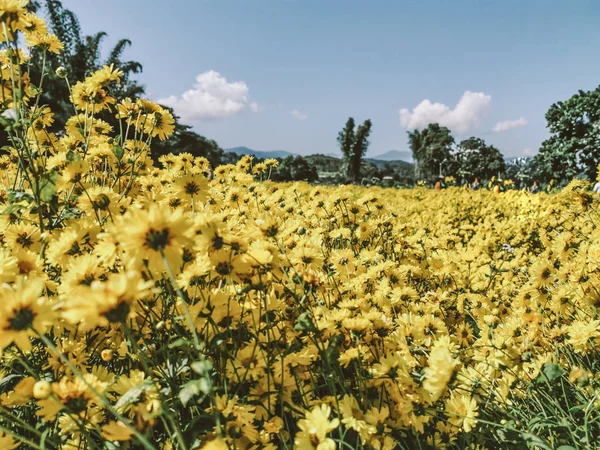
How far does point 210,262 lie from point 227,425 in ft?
1.55

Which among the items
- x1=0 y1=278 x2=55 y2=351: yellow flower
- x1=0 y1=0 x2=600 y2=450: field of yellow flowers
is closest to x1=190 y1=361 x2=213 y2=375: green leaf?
x1=0 y1=0 x2=600 y2=450: field of yellow flowers

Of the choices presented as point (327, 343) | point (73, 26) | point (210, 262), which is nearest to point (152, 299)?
point (210, 262)

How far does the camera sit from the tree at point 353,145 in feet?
170

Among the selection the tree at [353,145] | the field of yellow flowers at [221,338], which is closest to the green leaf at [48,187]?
the field of yellow flowers at [221,338]

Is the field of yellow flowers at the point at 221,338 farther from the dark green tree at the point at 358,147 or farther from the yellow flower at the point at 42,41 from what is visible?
the dark green tree at the point at 358,147

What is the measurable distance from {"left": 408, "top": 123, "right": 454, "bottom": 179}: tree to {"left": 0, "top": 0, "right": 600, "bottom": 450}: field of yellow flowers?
186 ft

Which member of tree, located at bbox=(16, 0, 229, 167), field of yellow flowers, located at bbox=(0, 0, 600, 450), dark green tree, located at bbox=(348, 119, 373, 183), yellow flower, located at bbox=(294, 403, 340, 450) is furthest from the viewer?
dark green tree, located at bbox=(348, 119, 373, 183)

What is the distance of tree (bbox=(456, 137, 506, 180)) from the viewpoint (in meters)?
53.6

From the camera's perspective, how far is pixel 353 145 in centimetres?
5141

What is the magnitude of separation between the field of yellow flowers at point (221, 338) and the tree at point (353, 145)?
4992cm

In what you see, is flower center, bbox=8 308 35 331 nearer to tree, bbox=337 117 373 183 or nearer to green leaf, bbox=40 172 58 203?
green leaf, bbox=40 172 58 203

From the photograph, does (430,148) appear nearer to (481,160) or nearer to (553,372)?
(481,160)

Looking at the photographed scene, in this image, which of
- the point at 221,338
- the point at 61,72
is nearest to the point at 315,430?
the point at 221,338

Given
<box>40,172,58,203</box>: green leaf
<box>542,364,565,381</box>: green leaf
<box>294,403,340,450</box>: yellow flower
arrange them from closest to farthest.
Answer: <box>294,403,340,450</box>: yellow flower
<box>542,364,565,381</box>: green leaf
<box>40,172,58,203</box>: green leaf
